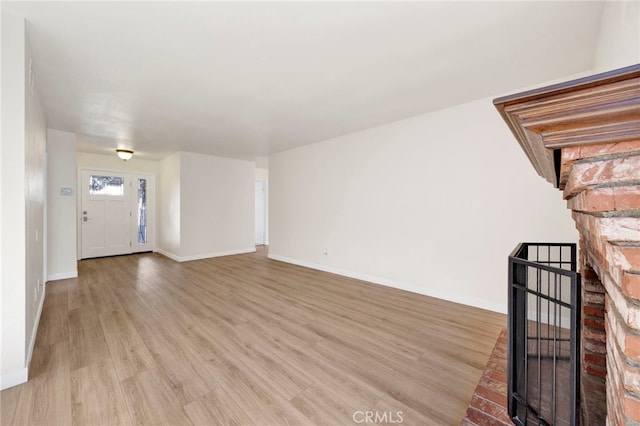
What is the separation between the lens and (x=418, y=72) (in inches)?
101

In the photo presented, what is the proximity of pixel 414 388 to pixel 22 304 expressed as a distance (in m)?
2.72

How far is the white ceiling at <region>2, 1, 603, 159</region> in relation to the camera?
1.79 meters

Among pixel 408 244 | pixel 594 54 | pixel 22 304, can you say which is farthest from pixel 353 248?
pixel 22 304

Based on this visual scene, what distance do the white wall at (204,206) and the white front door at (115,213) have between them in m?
0.43

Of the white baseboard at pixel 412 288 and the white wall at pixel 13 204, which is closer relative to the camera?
the white wall at pixel 13 204

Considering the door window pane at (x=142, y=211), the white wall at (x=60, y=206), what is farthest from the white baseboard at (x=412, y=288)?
the door window pane at (x=142, y=211)

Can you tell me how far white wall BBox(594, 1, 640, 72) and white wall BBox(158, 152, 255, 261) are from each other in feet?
20.7

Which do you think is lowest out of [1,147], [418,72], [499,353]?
[499,353]

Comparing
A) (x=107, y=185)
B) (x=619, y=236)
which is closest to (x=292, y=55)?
(x=619, y=236)

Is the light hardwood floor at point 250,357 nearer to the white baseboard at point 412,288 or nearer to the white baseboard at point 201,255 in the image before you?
the white baseboard at point 412,288

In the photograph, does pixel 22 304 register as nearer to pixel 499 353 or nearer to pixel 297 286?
pixel 297 286

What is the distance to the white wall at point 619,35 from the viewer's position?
1.27 metres

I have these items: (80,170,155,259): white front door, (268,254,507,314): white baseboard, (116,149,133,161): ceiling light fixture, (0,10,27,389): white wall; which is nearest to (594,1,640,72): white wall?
(268,254,507,314): white baseboard

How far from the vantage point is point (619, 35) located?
1.52 m
